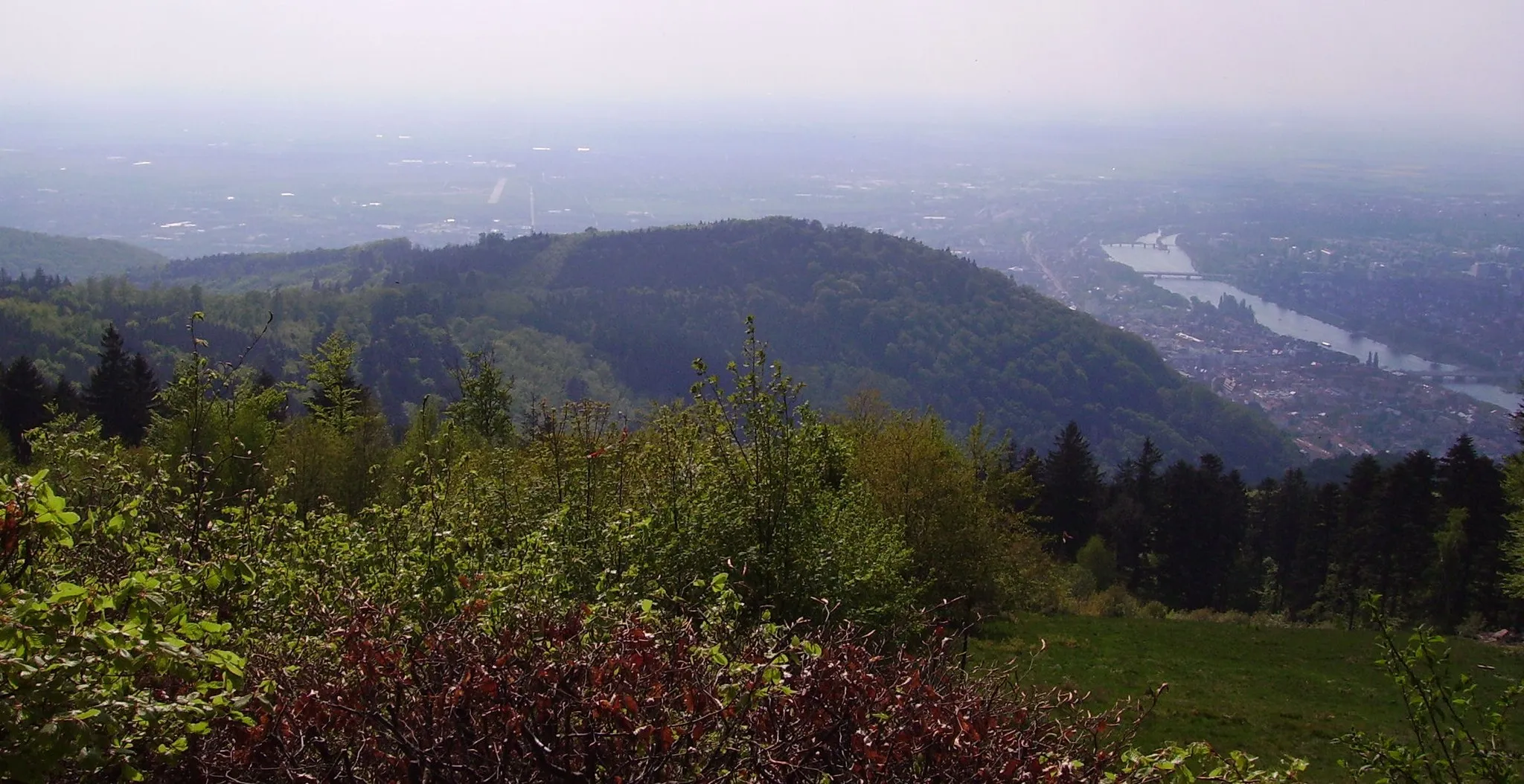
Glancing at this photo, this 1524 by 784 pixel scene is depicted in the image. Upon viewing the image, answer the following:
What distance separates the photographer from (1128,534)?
168ft

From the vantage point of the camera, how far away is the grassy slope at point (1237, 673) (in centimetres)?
1788

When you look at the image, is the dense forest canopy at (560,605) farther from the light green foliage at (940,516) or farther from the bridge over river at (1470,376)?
the bridge over river at (1470,376)

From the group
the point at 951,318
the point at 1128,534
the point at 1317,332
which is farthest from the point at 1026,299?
the point at 1128,534

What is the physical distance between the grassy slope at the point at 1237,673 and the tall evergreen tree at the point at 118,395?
39.1 meters

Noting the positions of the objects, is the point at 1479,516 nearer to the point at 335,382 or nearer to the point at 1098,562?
the point at 1098,562

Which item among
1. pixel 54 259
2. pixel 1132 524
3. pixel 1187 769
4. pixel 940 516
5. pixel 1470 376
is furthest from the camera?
pixel 54 259

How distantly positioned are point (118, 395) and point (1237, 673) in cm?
4574

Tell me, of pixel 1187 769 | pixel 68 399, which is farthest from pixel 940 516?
pixel 68 399

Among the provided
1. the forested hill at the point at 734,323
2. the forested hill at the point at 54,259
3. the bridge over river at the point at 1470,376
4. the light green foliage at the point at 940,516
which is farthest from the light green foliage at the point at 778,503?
the forested hill at the point at 54,259

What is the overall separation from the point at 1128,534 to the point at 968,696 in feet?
166

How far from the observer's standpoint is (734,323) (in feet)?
568

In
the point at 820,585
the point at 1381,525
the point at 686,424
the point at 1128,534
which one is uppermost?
the point at 686,424

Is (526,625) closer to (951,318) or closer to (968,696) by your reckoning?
(968,696)

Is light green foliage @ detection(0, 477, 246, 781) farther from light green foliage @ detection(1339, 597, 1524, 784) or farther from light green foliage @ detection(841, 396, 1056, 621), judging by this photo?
light green foliage @ detection(841, 396, 1056, 621)
